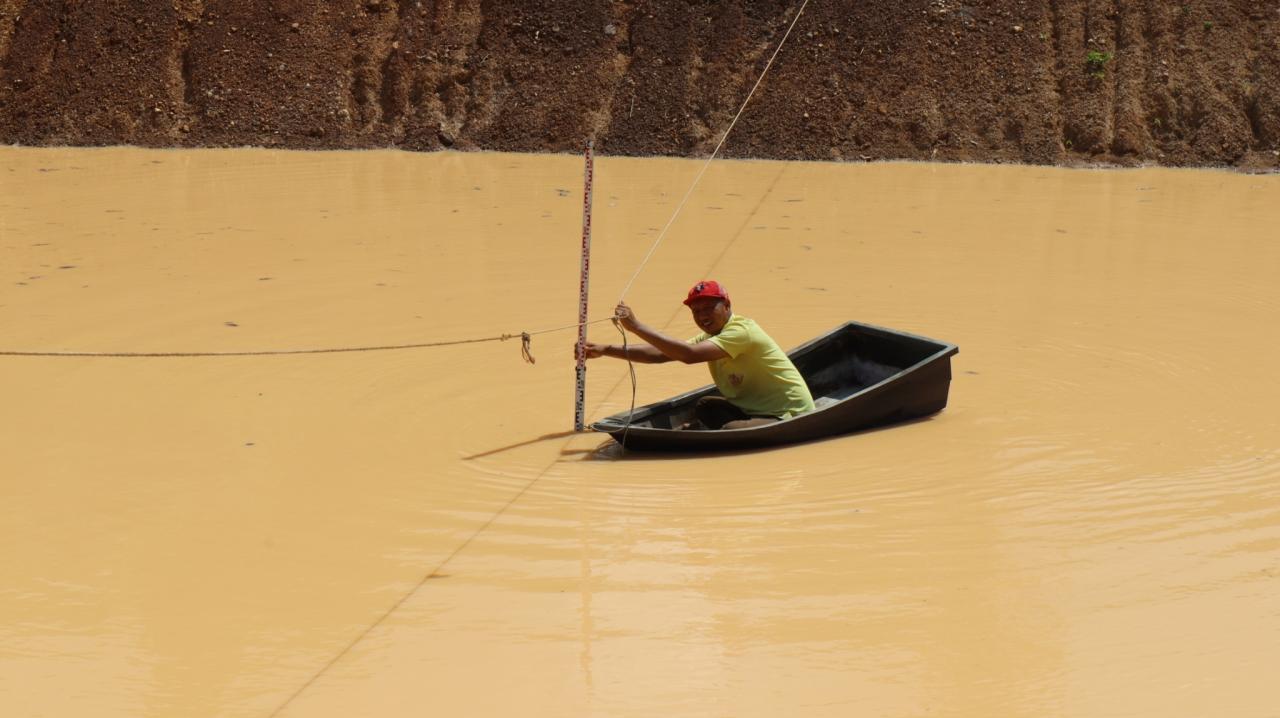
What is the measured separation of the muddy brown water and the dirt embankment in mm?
7025

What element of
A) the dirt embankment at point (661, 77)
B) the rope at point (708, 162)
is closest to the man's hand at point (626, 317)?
the rope at point (708, 162)

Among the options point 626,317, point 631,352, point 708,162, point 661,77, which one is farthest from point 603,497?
point 661,77

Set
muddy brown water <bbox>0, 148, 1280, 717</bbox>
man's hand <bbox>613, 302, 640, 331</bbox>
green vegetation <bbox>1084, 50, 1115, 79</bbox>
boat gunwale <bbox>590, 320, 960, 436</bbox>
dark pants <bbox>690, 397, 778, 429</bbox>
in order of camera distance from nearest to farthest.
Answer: muddy brown water <bbox>0, 148, 1280, 717</bbox>, man's hand <bbox>613, 302, 640, 331</bbox>, boat gunwale <bbox>590, 320, 960, 436</bbox>, dark pants <bbox>690, 397, 778, 429</bbox>, green vegetation <bbox>1084, 50, 1115, 79</bbox>

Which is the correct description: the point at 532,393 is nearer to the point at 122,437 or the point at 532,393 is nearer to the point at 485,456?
the point at 485,456

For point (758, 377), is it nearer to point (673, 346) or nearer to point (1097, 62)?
point (673, 346)

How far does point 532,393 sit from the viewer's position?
360 inches

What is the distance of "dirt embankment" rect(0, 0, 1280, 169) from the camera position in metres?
21.0

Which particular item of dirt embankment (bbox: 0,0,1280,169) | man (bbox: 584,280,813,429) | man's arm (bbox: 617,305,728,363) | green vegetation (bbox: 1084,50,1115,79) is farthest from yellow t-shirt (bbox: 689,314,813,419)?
green vegetation (bbox: 1084,50,1115,79)

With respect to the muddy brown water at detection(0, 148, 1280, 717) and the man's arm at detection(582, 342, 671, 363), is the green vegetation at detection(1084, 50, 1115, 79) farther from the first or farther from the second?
the man's arm at detection(582, 342, 671, 363)

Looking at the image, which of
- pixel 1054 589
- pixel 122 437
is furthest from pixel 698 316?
pixel 122 437

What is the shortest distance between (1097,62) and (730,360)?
629 inches

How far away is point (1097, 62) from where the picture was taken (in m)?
21.8

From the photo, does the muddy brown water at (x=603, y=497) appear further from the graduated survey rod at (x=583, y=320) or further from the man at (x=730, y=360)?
the man at (x=730, y=360)

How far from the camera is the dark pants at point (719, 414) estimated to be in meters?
7.98
